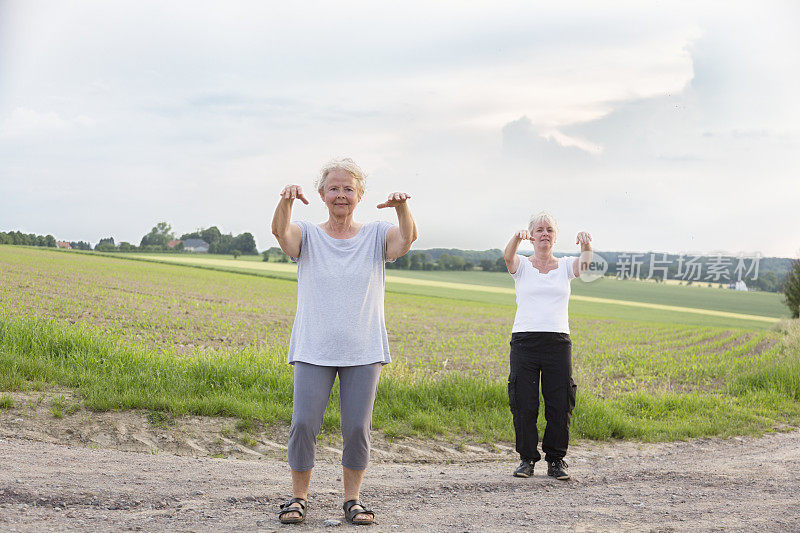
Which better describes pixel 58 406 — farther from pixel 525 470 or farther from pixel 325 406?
pixel 525 470

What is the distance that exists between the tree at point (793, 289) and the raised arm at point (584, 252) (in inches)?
1150

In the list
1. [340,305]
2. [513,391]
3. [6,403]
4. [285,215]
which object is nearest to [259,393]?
[6,403]

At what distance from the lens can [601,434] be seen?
28.6ft

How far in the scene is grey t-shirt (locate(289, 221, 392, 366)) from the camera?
4.42 metres

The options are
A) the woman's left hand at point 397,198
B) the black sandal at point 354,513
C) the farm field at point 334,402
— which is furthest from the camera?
the farm field at point 334,402

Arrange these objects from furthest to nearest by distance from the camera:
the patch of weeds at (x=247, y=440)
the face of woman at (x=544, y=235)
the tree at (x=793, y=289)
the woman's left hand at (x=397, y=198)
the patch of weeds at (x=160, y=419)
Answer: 1. the tree at (x=793, y=289)
2. the patch of weeds at (x=160, y=419)
3. the patch of weeds at (x=247, y=440)
4. the face of woman at (x=544, y=235)
5. the woman's left hand at (x=397, y=198)

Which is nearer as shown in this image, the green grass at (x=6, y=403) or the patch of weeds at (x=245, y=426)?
the patch of weeds at (x=245, y=426)

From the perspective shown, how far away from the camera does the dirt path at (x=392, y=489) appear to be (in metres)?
4.78

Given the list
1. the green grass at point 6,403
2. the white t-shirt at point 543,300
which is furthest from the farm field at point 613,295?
the green grass at point 6,403

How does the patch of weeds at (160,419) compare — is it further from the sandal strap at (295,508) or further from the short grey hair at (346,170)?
the short grey hair at (346,170)

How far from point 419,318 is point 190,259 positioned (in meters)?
28.8

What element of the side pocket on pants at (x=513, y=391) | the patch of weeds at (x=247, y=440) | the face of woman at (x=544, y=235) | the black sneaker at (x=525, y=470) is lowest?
the patch of weeds at (x=247, y=440)

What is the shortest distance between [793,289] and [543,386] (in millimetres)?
29740

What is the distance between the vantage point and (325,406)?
14.7ft
